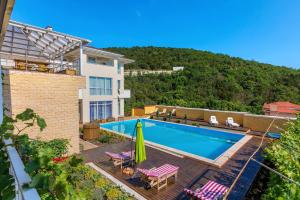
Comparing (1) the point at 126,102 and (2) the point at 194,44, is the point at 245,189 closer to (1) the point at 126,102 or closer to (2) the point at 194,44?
(1) the point at 126,102

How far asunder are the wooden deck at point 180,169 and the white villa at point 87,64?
4.68 metres

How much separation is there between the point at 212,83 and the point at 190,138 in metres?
26.3

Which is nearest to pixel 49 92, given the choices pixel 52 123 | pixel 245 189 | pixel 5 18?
pixel 52 123

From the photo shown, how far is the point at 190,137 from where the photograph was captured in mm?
15938

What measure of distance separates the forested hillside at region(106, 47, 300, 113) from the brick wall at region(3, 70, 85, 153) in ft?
61.1

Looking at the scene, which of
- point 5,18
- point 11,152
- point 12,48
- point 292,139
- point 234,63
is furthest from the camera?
point 234,63

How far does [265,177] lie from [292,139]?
290 cm

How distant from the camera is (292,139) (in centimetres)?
519

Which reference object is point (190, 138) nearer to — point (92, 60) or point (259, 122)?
point (259, 122)

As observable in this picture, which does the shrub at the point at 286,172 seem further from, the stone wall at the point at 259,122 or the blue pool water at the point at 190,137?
the stone wall at the point at 259,122

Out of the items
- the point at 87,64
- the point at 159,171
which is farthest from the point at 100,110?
the point at 159,171

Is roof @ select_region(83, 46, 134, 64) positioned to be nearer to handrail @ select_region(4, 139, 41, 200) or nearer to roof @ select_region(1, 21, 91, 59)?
roof @ select_region(1, 21, 91, 59)

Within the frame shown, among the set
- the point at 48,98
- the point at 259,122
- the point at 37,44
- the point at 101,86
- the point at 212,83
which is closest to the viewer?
the point at 48,98

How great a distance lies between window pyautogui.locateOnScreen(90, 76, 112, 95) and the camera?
66.7 ft
